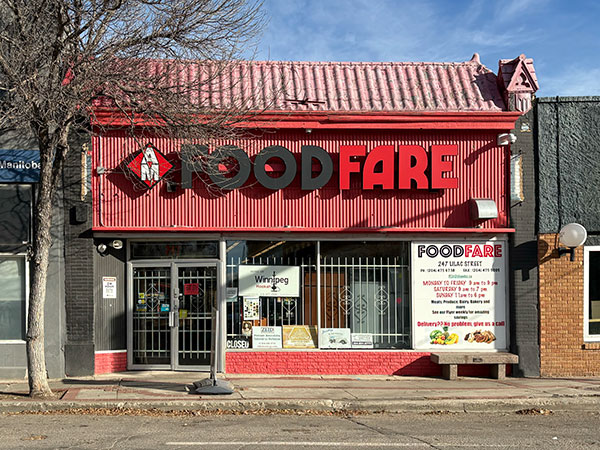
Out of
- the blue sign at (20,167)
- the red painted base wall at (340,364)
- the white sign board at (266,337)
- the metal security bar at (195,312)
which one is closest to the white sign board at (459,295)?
the red painted base wall at (340,364)

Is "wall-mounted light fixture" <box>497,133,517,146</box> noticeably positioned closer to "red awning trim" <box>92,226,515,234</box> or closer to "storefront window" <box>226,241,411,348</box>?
"red awning trim" <box>92,226,515,234</box>

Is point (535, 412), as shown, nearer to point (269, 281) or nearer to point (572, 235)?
point (572, 235)

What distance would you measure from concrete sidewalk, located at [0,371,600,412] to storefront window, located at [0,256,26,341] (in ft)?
3.37

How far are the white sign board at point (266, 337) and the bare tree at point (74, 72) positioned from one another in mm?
4104

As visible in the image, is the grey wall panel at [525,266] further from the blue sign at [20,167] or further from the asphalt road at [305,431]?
the blue sign at [20,167]

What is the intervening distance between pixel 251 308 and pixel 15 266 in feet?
14.8

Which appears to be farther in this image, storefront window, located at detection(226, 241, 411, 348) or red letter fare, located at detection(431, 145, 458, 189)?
storefront window, located at detection(226, 241, 411, 348)

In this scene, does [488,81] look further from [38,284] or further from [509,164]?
[38,284]

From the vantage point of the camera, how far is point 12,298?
44.1ft

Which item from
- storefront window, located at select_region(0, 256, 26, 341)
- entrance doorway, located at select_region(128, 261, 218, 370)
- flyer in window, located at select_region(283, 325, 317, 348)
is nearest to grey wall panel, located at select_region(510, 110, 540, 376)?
flyer in window, located at select_region(283, 325, 317, 348)

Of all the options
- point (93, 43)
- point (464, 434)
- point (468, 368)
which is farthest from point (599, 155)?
point (93, 43)

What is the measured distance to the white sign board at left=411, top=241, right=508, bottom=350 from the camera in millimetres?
14203

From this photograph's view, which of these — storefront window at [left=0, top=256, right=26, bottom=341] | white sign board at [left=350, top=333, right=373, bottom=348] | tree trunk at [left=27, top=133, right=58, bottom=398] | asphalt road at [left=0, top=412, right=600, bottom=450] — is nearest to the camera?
asphalt road at [left=0, top=412, right=600, bottom=450]

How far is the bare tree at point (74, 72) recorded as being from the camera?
11.0m
